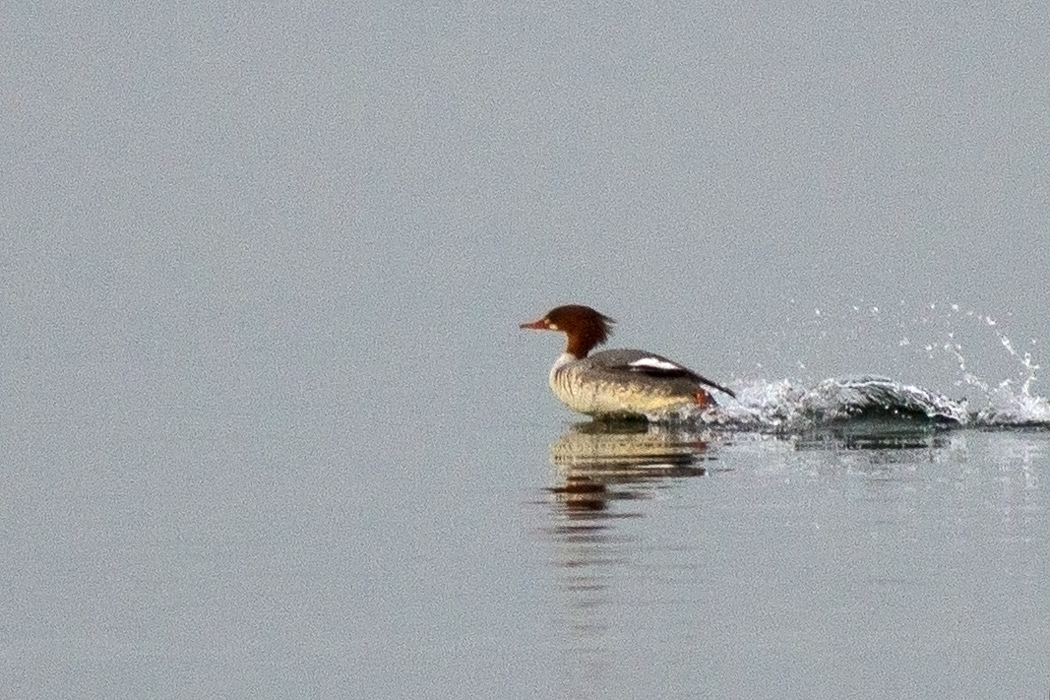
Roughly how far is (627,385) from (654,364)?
25 cm

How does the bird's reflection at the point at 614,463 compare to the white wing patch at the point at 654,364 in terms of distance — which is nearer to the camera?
the bird's reflection at the point at 614,463

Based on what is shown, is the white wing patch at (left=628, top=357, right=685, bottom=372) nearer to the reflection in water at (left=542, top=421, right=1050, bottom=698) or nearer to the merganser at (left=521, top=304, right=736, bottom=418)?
the merganser at (left=521, top=304, right=736, bottom=418)

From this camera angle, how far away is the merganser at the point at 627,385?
69.9 feet

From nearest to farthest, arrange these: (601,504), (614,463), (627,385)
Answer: (601,504), (614,463), (627,385)

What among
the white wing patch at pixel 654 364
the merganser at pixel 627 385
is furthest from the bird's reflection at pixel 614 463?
the white wing patch at pixel 654 364

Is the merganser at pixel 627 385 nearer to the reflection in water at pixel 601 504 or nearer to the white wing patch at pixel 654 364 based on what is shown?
the white wing patch at pixel 654 364

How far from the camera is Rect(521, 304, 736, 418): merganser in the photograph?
21297mm

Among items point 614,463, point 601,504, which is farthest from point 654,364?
point 601,504

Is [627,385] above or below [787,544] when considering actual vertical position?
above

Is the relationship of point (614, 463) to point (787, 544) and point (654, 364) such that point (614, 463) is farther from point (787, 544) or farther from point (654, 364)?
point (787, 544)

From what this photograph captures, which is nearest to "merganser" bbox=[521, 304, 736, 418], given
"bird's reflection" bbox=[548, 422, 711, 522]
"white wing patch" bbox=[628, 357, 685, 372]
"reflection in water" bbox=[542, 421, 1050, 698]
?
"white wing patch" bbox=[628, 357, 685, 372]

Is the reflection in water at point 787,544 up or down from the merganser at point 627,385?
down

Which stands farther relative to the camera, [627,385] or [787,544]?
[627,385]

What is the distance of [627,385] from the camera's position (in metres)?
21.6
